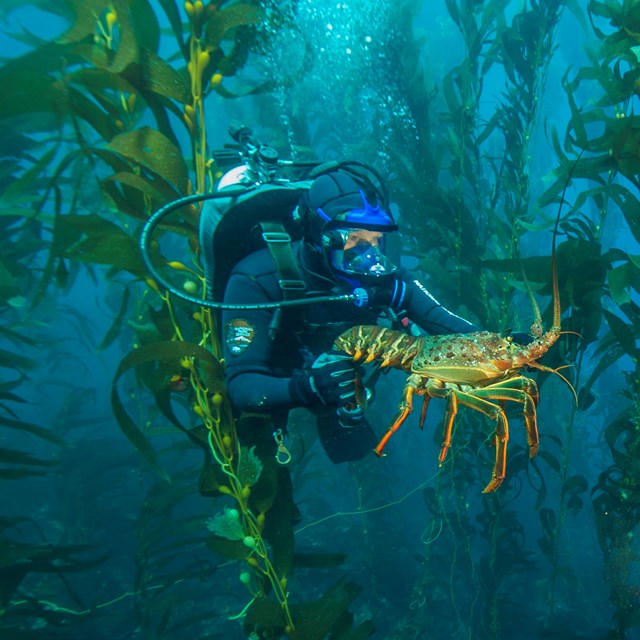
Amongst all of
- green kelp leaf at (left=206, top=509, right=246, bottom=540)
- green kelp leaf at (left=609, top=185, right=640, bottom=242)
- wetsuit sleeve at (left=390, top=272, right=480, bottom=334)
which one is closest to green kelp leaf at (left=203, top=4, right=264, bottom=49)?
wetsuit sleeve at (left=390, top=272, right=480, bottom=334)

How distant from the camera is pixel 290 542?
2.51 meters

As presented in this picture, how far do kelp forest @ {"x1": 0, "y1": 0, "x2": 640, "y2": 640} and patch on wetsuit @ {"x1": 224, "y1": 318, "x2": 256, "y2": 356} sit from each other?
7.7 inches

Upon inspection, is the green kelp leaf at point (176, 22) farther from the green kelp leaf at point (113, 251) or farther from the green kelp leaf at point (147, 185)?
the green kelp leaf at point (113, 251)

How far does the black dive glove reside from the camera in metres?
2.14

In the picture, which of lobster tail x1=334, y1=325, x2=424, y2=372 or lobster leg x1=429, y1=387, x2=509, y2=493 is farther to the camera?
lobster tail x1=334, y1=325, x2=424, y2=372

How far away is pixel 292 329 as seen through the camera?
8.98ft

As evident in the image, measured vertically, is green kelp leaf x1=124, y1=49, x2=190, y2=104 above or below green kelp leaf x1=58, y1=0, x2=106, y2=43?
below

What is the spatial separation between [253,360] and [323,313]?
0.70 m

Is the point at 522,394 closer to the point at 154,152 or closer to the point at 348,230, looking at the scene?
the point at 348,230

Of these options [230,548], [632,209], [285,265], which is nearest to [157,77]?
[285,265]

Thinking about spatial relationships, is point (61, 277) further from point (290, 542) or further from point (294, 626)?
point (294, 626)

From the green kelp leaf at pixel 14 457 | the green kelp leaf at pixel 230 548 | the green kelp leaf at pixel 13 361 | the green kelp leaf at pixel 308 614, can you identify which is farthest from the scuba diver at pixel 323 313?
the green kelp leaf at pixel 13 361

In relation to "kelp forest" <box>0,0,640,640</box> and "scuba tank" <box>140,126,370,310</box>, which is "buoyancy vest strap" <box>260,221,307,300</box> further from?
"kelp forest" <box>0,0,640,640</box>

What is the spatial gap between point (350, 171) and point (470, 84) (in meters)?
2.37
